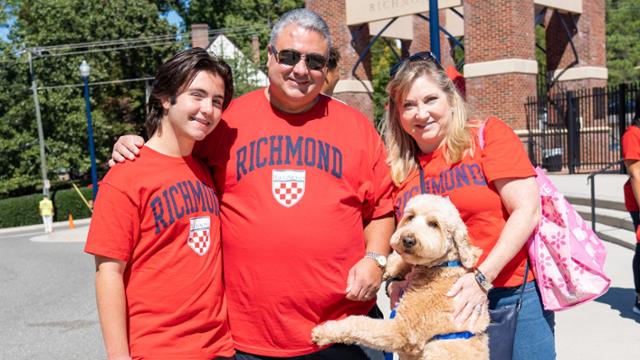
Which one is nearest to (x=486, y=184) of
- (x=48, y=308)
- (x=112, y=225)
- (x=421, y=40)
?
(x=112, y=225)

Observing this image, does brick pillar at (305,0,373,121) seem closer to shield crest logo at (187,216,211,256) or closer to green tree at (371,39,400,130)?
green tree at (371,39,400,130)

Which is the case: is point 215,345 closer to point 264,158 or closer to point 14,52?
point 264,158

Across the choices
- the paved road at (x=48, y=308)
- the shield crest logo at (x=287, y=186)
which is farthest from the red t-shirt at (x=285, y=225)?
the paved road at (x=48, y=308)

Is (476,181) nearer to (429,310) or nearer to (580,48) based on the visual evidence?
(429,310)

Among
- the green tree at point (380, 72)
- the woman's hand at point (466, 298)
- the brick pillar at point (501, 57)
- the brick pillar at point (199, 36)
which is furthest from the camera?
the green tree at point (380, 72)

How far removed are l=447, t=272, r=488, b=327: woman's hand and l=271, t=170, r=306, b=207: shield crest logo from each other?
0.82m

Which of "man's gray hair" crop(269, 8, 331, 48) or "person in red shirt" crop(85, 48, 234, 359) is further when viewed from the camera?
"man's gray hair" crop(269, 8, 331, 48)

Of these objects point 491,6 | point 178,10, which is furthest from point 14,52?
point 491,6

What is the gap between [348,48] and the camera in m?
24.2

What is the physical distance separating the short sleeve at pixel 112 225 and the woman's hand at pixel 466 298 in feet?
4.64

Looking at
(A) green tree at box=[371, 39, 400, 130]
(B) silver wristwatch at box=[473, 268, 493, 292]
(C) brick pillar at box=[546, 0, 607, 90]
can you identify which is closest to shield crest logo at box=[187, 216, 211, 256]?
(B) silver wristwatch at box=[473, 268, 493, 292]

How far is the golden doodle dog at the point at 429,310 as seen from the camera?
2.62 m

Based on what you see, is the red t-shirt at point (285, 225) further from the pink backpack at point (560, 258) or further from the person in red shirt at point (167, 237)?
the pink backpack at point (560, 258)

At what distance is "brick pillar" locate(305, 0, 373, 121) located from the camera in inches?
943
